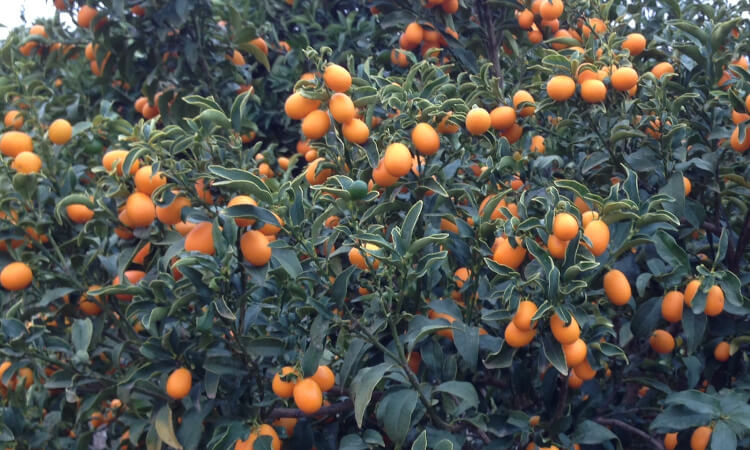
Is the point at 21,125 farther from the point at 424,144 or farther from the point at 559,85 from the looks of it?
the point at 559,85

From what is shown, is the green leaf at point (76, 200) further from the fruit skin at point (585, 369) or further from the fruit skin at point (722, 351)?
the fruit skin at point (722, 351)

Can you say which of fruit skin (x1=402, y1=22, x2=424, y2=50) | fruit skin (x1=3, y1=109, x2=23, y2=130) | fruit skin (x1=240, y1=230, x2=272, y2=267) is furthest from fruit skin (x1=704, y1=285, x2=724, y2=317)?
fruit skin (x1=3, y1=109, x2=23, y2=130)

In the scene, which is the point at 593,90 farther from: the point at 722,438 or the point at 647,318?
the point at 722,438

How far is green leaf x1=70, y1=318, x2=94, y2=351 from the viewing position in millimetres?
1663

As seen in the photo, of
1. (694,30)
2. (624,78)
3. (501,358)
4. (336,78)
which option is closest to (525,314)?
(501,358)

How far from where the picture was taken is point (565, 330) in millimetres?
1314

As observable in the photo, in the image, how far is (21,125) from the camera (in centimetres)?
224

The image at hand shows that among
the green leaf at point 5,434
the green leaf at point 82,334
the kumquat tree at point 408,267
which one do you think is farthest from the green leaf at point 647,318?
the green leaf at point 5,434

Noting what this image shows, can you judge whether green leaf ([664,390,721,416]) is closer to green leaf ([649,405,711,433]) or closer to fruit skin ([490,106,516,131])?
green leaf ([649,405,711,433])

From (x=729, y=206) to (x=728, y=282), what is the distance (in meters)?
0.62

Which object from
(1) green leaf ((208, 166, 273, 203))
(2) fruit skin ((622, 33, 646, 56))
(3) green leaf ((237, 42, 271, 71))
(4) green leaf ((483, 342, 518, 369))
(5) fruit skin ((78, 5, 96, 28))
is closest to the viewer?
(1) green leaf ((208, 166, 273, 203))

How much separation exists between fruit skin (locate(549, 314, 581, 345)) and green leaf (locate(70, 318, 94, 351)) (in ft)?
3.61

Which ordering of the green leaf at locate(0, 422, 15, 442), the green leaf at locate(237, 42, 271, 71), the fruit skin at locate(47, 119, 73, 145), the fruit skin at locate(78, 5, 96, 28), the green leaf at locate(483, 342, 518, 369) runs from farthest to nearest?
the green leaf at locate(237, 42, 271, 71) < the fruit skin at locate(78, 5, 96, 28) < the fruit skin at locate(47, 119, 73, 145) < the green leaf at locate(0, 422, 15, 442) < the green leaf at locate(483, 342, 518, 369)

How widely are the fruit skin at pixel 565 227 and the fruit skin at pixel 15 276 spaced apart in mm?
1249
